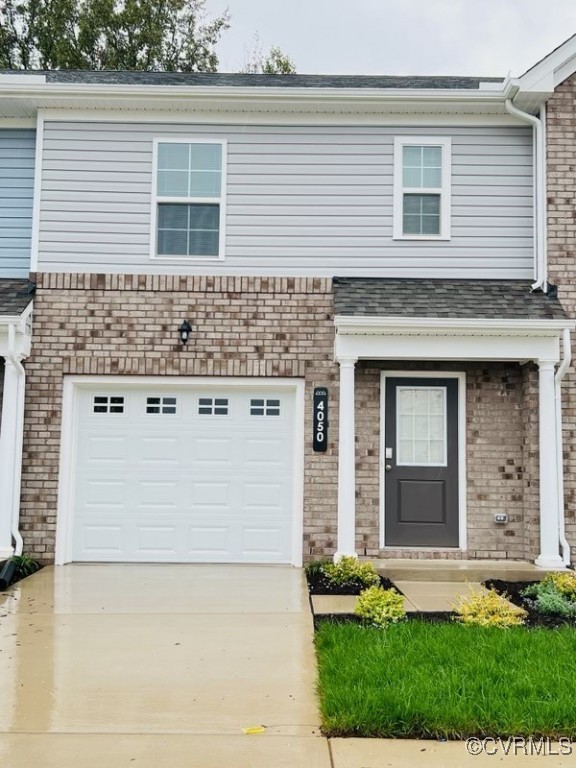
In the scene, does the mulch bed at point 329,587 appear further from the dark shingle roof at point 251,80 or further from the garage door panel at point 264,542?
the dark shingle roof at point 251,80

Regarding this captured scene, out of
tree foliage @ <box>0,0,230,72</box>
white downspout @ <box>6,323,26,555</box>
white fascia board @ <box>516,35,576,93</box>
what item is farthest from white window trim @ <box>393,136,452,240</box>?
tree foliage @ <box>0,0,230,72</box>

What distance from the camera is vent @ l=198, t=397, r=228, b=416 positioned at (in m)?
9.04

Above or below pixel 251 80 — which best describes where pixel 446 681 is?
below

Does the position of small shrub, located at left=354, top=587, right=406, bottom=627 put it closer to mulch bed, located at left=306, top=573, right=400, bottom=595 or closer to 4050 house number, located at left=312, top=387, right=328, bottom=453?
mulch bed, located at left=306, top=573, right=400, bottom=595

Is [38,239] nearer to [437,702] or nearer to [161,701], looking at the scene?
[161,701]

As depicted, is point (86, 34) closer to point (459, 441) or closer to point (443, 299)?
point (443, 299)

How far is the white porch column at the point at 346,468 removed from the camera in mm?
8164

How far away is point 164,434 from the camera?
9.01 meters

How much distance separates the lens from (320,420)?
872cm

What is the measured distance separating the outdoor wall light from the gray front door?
2429 millimetres

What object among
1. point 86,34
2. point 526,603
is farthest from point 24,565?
point 86,34

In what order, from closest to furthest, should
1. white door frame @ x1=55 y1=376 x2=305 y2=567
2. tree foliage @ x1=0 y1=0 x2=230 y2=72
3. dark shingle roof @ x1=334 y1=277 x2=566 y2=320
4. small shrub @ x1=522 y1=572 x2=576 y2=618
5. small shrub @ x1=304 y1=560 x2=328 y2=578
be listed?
small shrub @ x1=522 y1=572 x2=576 y2=618 < small shrub @ x1=304 y1=560 x2=328 y2=578 < dark shingle roof @ x1=334 y1=277 x2=566 y2=320 < white door frame @ x1=55 y1=376 x2=305 y2=567 < tree foliage @ x1=0 y1=0 x2=230 y2=72

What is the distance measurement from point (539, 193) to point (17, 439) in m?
6.72

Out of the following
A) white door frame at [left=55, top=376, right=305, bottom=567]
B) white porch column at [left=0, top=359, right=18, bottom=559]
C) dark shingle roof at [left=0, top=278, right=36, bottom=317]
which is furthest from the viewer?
white door frame at [left=55, top=376, right=305, bottom=567]
